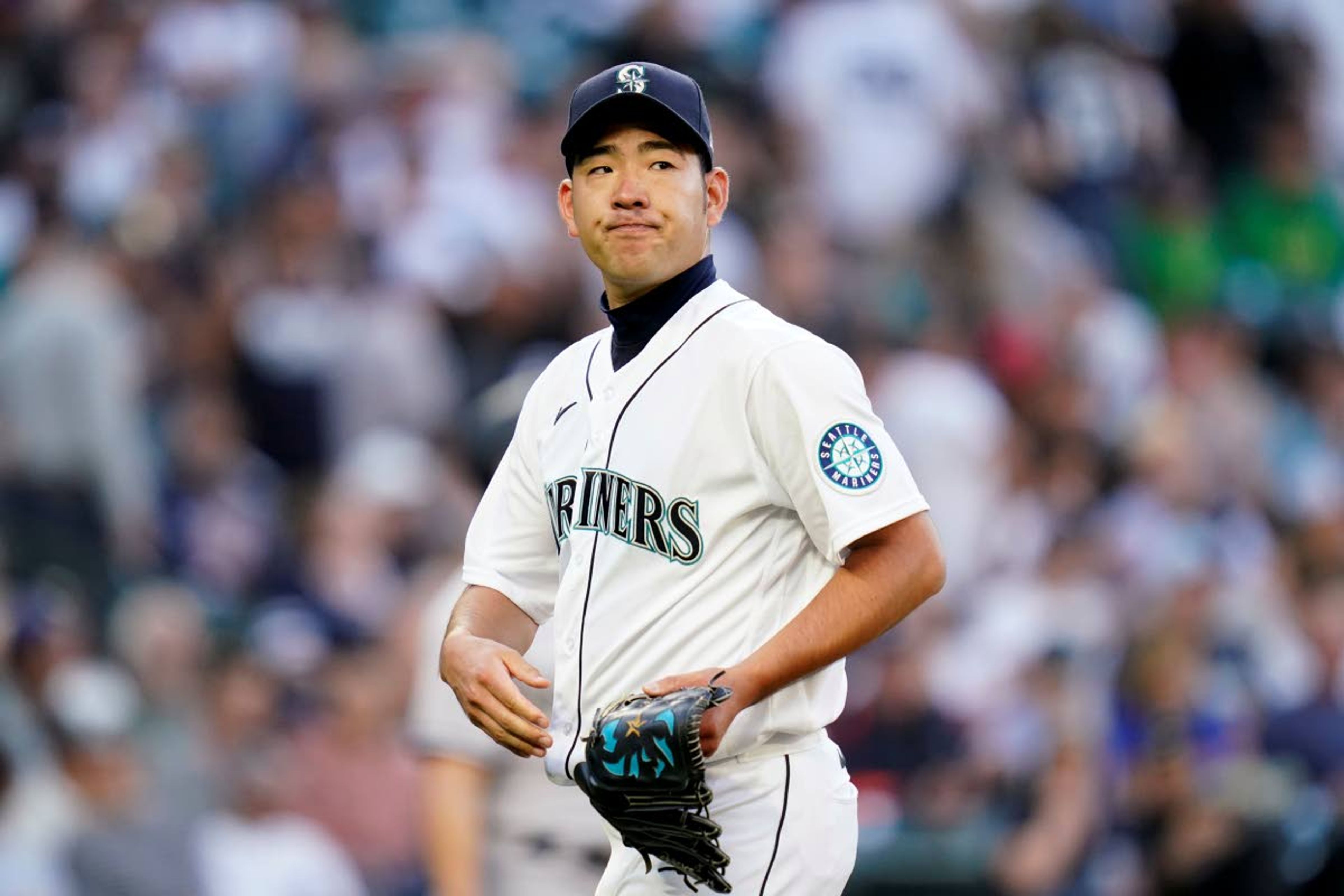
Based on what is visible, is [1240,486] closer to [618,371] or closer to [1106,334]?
[1106,334]

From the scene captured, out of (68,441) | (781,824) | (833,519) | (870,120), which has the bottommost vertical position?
(781,824)

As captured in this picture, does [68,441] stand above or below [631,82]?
above

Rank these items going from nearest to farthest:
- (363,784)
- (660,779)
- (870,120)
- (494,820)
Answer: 1. (660,779)
2. (494,820)
3. (363,784)
4. (870,120)

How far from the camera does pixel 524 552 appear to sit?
11.4 feet

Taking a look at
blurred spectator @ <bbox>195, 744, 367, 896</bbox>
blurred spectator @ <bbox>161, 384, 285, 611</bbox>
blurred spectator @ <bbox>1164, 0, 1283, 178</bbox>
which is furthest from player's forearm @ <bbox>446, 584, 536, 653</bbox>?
blurred spectator @ <bbox>1164, 0, 1283, 178</bbox>

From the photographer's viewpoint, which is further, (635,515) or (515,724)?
(635,515)

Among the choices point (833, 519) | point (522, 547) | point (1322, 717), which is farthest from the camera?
point (1322, 717)

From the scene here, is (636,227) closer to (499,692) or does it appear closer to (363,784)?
(499,692)

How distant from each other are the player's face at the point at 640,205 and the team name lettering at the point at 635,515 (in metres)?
0.31

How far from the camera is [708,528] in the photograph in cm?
307

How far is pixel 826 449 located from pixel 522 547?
70 cm

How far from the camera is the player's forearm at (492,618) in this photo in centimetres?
336

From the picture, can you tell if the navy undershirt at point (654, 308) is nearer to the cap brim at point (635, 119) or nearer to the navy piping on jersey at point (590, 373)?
the navy piping on jersey at point (590, 373)

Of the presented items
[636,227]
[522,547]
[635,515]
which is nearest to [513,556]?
[522,547]
